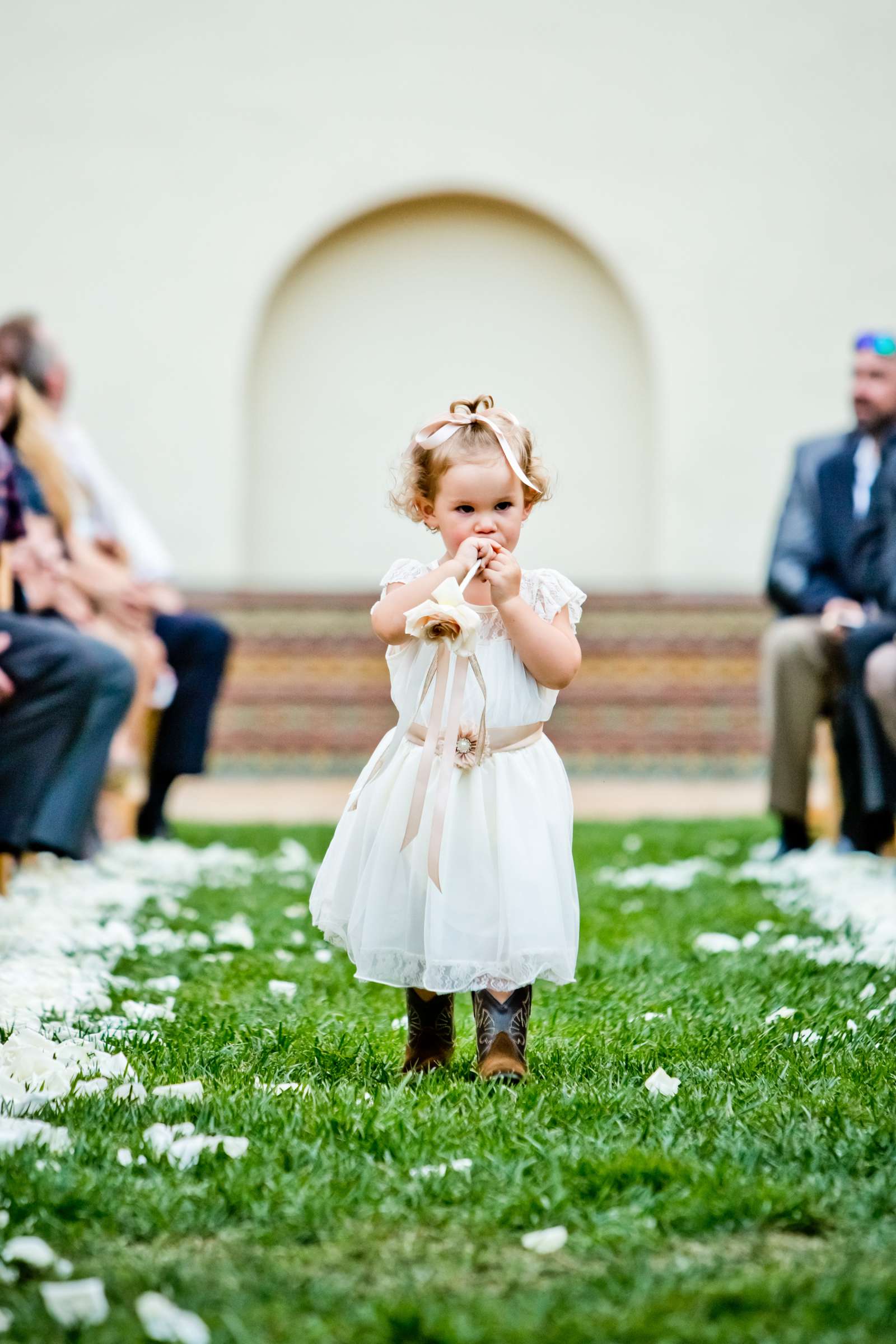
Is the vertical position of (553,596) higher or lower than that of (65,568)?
higher

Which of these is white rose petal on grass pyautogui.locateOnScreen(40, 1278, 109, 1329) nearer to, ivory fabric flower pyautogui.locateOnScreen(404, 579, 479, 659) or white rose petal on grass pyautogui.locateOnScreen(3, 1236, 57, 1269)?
white rose petal on grass pyautogui.locateOnScreen(3, 1236, 57, 1269)

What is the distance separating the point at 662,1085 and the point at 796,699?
3.54m

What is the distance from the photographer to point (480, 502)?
234cm

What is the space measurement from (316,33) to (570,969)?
8.79 meters

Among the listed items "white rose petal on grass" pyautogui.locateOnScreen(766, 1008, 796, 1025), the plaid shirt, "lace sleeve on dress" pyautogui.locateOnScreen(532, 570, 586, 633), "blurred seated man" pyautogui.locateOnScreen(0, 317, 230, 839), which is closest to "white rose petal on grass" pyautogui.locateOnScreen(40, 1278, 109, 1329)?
"lace sleeve on dress" pyautogui.locateOnScreen(532, 570, 586, 633)

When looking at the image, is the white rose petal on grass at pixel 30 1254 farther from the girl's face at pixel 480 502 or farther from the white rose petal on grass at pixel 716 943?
the white rose petal on grass at pixel 716 943

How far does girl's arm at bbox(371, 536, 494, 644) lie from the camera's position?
89.0 inches

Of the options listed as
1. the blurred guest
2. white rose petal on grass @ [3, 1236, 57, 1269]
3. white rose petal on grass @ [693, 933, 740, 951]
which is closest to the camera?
white rose petal on grass @ [3, 1236, 57, 1269]

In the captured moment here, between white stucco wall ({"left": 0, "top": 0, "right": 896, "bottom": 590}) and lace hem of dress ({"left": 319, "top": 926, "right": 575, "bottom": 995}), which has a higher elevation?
white stucco wall ({"left": 0, "top": 0, "right": 896, "bottom": 590})

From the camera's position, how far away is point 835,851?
5.52 m

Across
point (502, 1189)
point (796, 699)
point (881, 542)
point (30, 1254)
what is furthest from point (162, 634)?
point (30, 1254)

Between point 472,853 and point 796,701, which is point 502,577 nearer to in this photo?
point 472,853

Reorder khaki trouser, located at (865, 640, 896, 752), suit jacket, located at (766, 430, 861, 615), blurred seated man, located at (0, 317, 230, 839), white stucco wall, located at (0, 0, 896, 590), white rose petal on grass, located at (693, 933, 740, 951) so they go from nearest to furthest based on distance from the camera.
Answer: white rose petal on grass, located at (693, 933, 740, 951) < khaki trouser, located at (865, 640, 896, 752) < suit jacket, located at (766, 430, 861, 615) < blurred seated man, located at (0, 317, 230, 839) < white stucco wall, located at (0, 0, 896, 590)

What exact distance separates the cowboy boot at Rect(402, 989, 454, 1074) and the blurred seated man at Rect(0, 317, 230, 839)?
12.4 feet
